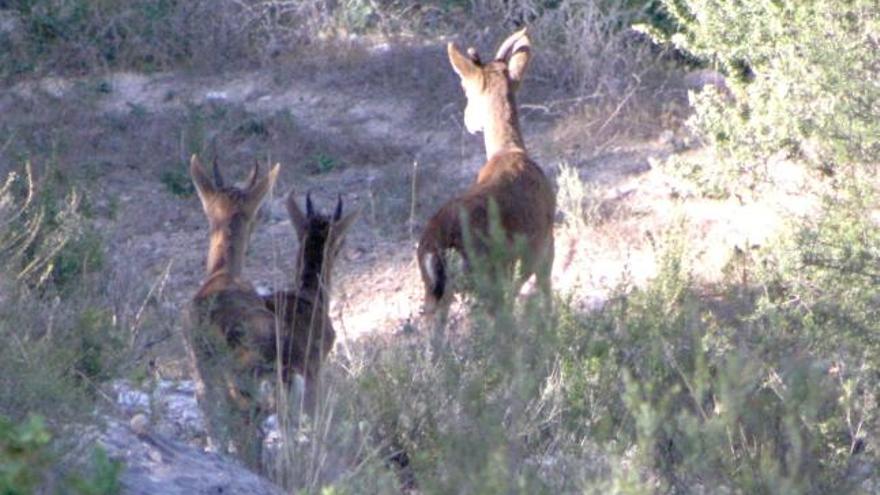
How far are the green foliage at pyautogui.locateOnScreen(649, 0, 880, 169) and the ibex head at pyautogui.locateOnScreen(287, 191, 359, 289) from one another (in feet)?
8.00

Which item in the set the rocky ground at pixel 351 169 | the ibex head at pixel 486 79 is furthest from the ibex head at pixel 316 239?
the ibex head at pixel 486 79

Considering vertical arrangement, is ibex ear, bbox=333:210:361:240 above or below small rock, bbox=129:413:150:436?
above

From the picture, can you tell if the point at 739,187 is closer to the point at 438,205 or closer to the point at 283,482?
the point at 438,205

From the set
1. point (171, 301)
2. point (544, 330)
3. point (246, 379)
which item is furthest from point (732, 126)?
point (544, 330)

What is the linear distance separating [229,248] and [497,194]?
5.44 feet

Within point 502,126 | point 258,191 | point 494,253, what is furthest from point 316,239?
point 502,126

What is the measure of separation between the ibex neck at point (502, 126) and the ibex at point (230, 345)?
8.16 ft

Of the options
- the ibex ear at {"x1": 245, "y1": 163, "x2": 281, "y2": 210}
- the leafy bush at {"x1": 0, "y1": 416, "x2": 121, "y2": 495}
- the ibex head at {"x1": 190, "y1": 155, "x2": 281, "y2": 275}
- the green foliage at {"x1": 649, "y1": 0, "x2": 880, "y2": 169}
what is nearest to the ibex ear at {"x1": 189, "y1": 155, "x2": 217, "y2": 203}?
the ibex head at {"x1": 190, "y1": 155, "x2": 281, "y2": 275}

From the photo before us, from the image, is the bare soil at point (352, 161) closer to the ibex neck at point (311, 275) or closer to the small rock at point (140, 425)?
the ibex neck at point (311, 275)

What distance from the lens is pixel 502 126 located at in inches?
430

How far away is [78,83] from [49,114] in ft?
2.98

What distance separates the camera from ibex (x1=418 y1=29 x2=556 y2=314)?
913 cm

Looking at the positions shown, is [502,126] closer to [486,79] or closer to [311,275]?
[486,79]

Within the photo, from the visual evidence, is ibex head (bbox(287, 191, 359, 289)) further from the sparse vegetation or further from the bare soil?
the bare soil
